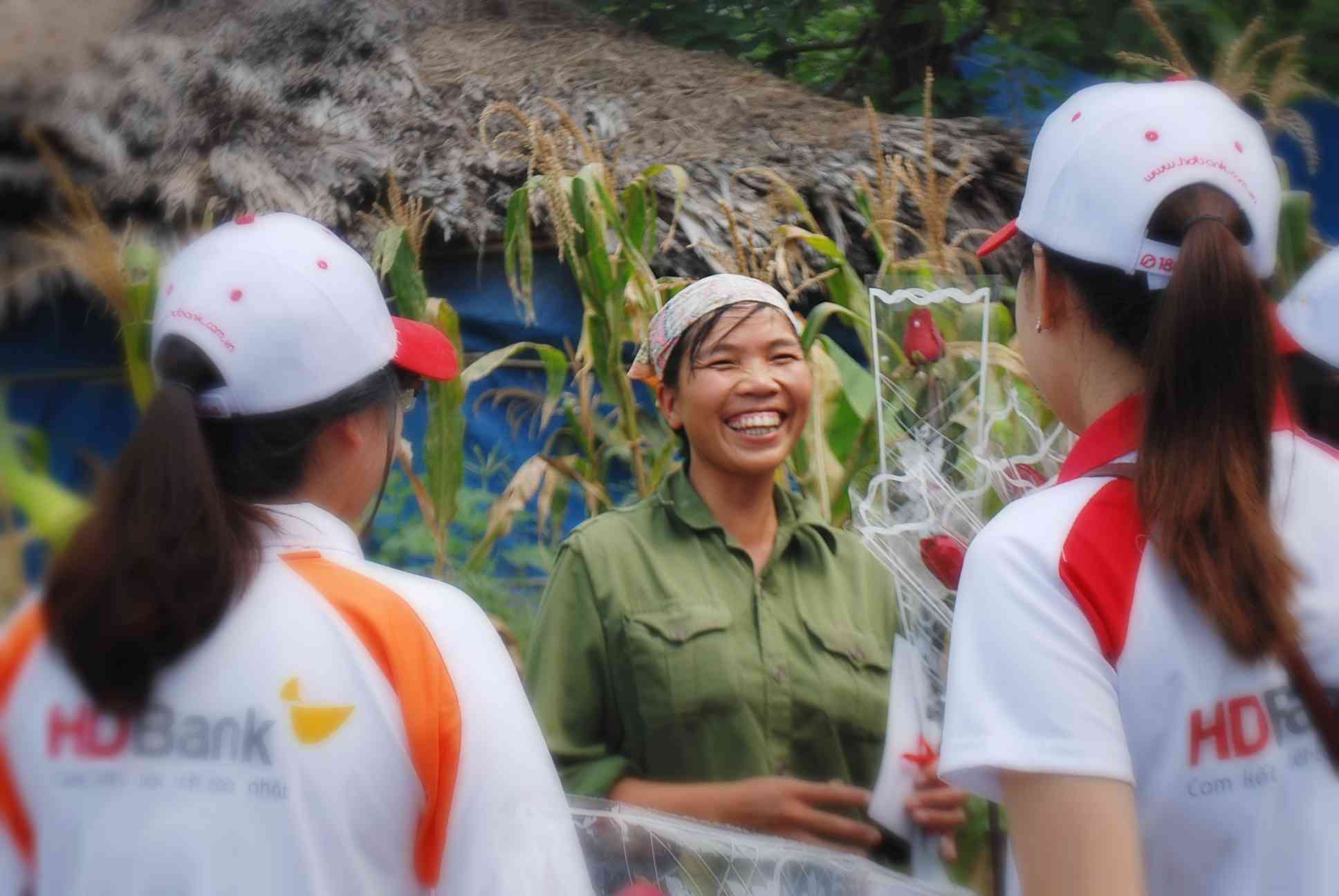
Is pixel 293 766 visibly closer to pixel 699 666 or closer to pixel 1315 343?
pixel 699 666

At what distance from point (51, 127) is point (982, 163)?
11.3 feet

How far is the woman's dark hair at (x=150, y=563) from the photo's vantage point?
1.35m

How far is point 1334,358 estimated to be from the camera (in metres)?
1.80

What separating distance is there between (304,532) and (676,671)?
991mm

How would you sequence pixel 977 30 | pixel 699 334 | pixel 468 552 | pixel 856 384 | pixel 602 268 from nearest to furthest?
pixel 699 334 < pixel 856 384 < pixel 602 268 < pixel 468 552 < pixel 977 30

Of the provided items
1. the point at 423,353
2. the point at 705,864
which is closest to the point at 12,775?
the point at 423,353

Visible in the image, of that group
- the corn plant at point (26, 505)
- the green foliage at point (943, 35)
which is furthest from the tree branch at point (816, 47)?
the corn plant at point (26, 505)

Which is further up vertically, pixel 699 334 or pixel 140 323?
pixel 140 323

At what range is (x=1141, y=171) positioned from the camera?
4.37 feet

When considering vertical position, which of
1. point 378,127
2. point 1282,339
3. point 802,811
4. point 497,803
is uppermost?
point 378,127

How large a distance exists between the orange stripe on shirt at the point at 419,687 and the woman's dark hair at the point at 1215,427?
68 centimetres

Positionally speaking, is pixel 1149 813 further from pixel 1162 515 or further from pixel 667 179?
pixel 667 179

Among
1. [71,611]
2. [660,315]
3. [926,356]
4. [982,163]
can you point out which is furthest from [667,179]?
[71,611]

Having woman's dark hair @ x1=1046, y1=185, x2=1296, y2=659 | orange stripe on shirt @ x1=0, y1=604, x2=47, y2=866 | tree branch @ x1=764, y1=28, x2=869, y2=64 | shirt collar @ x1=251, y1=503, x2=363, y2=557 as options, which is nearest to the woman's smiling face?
shirt collar @ x1=251, y1=503, x2=363, y2=557
